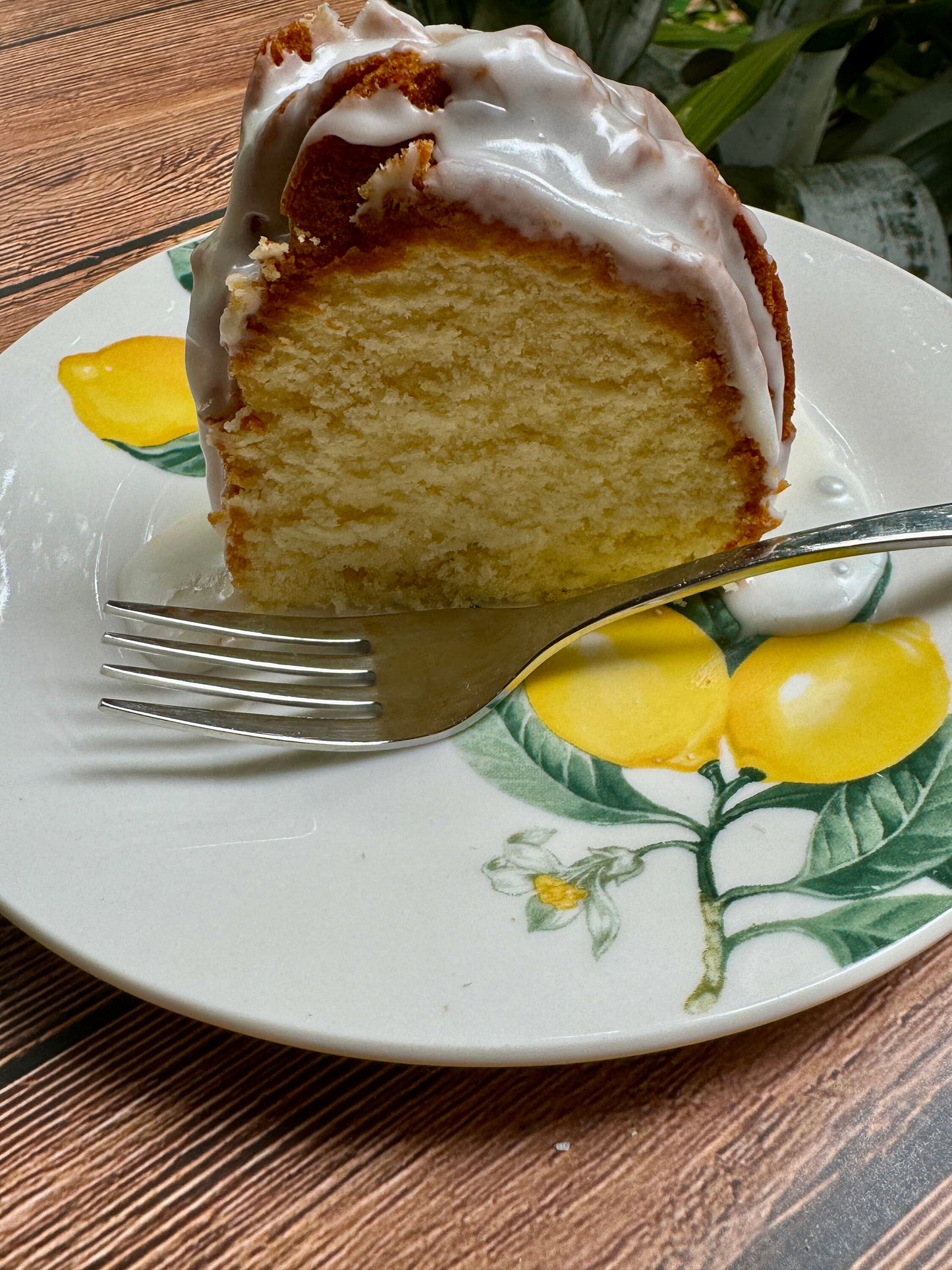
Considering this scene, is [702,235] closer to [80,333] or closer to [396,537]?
[396,537]

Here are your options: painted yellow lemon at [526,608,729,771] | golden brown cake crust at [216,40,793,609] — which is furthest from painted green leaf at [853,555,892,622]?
golden brown cake crust at [216,40,793,609]

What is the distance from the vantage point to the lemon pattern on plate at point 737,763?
67 cm

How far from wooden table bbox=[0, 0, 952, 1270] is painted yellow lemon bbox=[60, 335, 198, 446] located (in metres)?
0.54

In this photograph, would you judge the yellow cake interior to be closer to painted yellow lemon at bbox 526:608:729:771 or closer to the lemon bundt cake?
the lemon bundt cake

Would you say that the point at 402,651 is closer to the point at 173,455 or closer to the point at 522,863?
the point at 522,863

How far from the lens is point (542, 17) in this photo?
1542 millimetres

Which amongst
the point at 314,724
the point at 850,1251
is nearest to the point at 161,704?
the point at 314,724

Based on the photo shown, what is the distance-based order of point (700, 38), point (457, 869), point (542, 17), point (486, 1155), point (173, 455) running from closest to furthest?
1. point (486, 1155)
2. point (457, 869)
3. point (173, 455)
4. point (542, 17)
5. point (700, 38)

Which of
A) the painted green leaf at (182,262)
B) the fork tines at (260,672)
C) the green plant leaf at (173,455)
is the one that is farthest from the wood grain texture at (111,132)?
the fork tines at (260,672)

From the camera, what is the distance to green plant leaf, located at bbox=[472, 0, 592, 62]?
59.9 inches

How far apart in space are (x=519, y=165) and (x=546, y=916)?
0.51 m

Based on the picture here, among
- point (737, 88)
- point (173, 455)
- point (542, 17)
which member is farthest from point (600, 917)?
point (542, 17)

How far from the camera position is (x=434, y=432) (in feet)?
3.07

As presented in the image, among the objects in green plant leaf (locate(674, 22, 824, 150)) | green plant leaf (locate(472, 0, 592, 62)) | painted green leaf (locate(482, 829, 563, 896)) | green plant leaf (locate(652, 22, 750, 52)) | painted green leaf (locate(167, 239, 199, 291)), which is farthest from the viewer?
green plant leaf (locate(652, 22, 750, 52))
